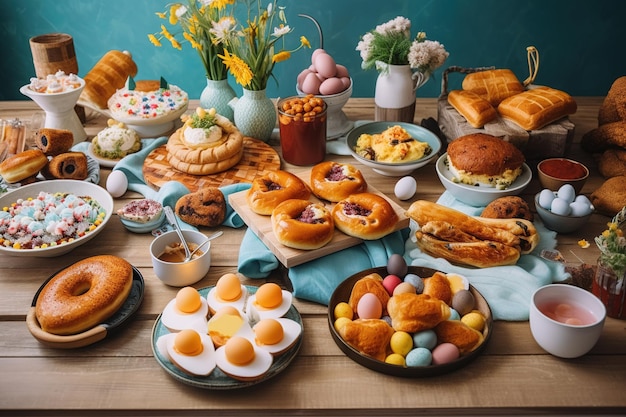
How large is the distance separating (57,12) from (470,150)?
2650 millimetres

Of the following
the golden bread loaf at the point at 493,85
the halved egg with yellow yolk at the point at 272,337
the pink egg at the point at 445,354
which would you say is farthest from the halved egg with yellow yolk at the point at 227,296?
the golden bread loaf at the point at 493,85

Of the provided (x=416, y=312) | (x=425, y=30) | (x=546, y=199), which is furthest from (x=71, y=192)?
(x=425, y=30)

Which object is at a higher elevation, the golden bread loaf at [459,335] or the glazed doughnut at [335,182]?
the glazed doughnut at [335,182]

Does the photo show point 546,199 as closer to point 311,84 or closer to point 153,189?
point 311,84

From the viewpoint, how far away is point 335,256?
5.45ft

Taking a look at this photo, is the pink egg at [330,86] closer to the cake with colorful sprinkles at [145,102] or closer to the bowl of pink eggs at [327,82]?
the bowl of pink eggs at [327,82]

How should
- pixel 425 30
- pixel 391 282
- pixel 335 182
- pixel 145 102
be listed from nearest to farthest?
pixel 391 282 → pixel 335 182 → pixel 145 102 → pixel 425 30

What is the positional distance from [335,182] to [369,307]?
1.88 ft

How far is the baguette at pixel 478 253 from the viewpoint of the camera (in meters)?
1.61

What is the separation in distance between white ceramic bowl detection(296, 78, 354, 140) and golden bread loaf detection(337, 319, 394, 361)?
3.87 feet

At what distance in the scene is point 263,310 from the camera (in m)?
1.42

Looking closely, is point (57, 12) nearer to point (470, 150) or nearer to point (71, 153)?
point (71, 153)

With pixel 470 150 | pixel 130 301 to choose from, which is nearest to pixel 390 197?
pixel 470 150

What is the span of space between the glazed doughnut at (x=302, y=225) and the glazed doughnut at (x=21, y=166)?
89 cm
